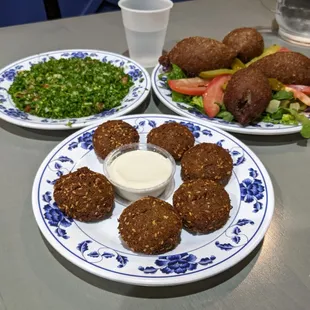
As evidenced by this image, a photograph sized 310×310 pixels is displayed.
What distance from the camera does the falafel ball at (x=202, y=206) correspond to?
1.09 meters

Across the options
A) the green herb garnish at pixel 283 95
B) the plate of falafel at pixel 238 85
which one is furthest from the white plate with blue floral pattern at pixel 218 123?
the green herb garnish at pixel 283 95

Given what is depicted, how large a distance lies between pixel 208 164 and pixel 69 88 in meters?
0.69

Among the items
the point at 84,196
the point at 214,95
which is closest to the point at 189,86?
the point at 214,95

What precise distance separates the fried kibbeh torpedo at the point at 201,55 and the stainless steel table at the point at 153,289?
0.34 m

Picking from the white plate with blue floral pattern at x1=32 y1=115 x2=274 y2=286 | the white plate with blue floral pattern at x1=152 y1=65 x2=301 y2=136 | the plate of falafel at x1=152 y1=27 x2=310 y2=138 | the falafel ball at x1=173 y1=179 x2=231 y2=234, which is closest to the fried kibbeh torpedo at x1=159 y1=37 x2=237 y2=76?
the plate of falafel at x1=152 y1=27 x2=310 y2=138

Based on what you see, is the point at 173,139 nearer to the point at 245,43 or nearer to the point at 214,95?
the point at 214,95

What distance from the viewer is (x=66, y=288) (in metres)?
1.04

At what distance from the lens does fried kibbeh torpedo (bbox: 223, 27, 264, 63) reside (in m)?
1.79

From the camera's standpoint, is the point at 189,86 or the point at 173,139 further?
the point at 189,86

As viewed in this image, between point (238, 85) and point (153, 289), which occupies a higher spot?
point (238, 85)

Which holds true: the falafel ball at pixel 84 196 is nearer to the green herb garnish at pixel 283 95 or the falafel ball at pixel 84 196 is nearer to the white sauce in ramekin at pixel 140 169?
the white sauce in ramekin at pixel 140 169

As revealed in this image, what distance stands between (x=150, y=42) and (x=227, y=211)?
3.55 ft

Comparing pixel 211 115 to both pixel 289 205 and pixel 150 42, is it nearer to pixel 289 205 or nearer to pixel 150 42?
pixel 289 205

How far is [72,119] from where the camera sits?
154cm
